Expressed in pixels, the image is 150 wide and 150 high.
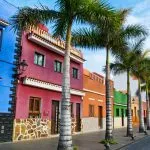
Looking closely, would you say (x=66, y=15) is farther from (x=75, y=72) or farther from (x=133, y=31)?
(x=75, y=72)

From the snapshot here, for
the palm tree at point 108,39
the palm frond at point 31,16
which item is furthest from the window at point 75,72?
the palm frond at point 31,16

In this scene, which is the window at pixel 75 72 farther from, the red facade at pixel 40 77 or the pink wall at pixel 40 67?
the pink wall at pixel 40 67

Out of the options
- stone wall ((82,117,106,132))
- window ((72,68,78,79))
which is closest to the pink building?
window ((72,68,78,79))

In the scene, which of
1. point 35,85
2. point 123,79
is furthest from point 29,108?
point 123,79

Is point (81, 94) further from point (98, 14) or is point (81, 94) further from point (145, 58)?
point (98, 14)

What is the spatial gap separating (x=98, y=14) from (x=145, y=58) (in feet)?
48.1

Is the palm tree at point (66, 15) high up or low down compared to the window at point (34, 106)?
up

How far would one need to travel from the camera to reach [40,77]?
21984 mm

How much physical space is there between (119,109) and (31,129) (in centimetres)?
2507

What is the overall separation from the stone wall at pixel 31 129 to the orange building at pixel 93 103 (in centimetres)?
739

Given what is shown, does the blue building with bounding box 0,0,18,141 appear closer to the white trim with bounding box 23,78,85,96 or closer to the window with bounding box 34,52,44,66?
the white trim with bounding box 23,78,85,96

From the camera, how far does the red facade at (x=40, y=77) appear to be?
20.0 metres

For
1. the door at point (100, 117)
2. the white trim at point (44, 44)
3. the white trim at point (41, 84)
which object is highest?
the white trim at point (44, 44)

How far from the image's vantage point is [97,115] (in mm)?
33562
